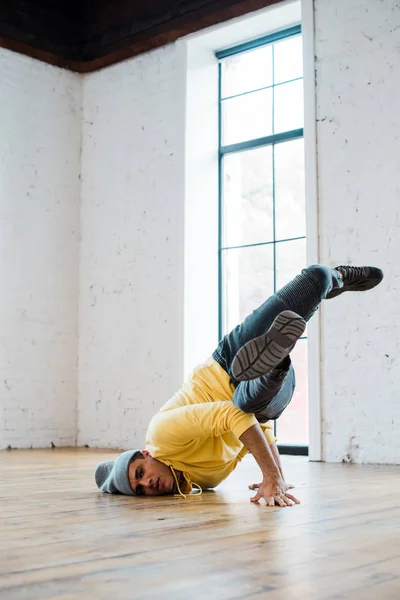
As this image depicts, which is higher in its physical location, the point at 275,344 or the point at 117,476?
the point at 275,344

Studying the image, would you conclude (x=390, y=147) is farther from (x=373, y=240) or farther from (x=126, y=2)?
(x=126, y=2)

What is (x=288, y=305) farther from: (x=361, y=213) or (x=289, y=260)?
(x=289, y=260)

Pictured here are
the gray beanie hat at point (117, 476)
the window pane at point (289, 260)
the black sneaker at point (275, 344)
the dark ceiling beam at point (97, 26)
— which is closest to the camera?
the black sneaker at point (275, 344)

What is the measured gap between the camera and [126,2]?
20.0ft

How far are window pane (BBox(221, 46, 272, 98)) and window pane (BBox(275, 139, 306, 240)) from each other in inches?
23.0

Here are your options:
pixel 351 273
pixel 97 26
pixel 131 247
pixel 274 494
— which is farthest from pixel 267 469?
pixel 97 26

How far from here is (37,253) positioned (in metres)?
5.97

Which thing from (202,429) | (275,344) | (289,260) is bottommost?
(202,429)

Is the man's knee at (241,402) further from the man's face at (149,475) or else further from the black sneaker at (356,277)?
the black sneaker at (356,277)

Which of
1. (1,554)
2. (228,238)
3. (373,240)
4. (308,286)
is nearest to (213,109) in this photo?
(228,238)

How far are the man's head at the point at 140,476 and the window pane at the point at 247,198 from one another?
295cm

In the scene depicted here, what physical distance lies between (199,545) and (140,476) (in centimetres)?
102

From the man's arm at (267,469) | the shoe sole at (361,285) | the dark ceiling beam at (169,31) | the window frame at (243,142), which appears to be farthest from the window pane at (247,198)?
the man's arm at (267,469)

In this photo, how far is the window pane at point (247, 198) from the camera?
218 inches
